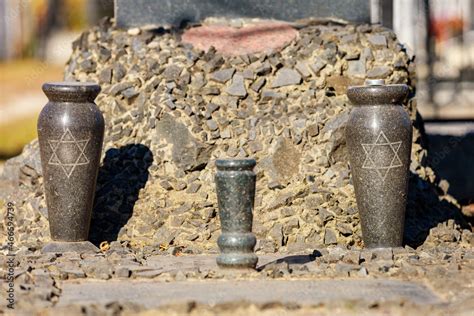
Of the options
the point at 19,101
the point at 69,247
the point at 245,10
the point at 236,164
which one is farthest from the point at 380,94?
the point at 19,101

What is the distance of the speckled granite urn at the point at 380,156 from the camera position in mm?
→ 9328

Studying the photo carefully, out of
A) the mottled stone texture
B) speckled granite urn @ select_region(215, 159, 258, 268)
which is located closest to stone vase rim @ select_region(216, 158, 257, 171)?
speckled granite urn @ select_region(215, 159, 258, 268)

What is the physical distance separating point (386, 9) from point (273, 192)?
44.1 ft

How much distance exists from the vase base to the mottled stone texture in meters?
0.48

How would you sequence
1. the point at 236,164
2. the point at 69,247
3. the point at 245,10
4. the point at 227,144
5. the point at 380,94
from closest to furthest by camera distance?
1. the point at 236,164
2. the point at 380,94
3. the point at 69,247
4. the point at 227,144
5. the point at 245,10

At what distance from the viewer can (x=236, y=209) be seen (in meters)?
8.41

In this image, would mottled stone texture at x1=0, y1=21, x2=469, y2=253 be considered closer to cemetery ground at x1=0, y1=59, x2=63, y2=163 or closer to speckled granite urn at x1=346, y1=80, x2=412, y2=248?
speckled granite urn at x1=346, y1=80, x2=412, y2=248

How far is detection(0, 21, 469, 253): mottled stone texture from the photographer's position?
10.2 metres

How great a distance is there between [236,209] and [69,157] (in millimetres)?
1831

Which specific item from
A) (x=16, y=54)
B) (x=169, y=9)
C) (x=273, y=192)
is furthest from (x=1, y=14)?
(x=273, y=192)

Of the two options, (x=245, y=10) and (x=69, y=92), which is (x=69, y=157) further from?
(x=245, y=10)

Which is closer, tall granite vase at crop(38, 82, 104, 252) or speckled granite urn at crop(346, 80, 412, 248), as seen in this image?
speckled granite urn at crop(346, 80, 412, 248)

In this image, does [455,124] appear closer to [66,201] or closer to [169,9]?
[169,9]

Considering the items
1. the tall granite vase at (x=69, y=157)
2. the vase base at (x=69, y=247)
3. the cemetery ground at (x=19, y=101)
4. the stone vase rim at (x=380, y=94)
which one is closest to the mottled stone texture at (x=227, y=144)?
the vase base at (x=69, y=247)
